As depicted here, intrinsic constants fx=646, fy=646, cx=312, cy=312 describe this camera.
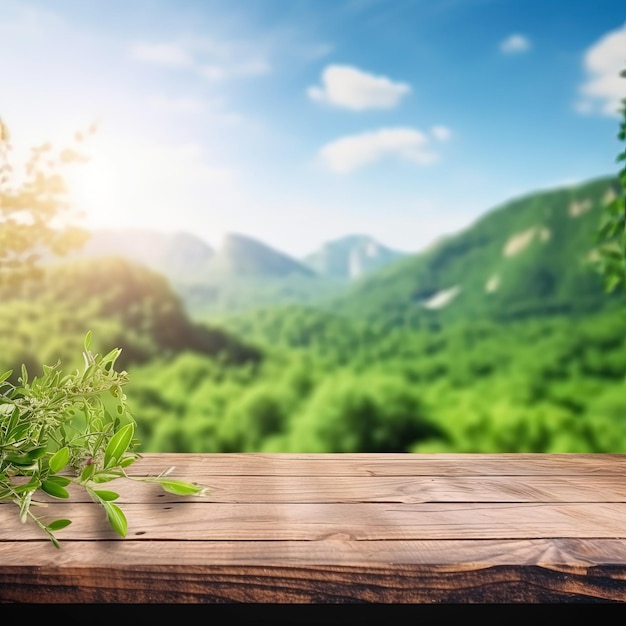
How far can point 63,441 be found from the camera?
0.86 metres

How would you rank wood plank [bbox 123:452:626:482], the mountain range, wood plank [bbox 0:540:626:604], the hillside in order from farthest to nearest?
the mountain range < the hillside < wood plank [bbox 123:452:626:482] < wood plank [bbox 0:540:626:604]

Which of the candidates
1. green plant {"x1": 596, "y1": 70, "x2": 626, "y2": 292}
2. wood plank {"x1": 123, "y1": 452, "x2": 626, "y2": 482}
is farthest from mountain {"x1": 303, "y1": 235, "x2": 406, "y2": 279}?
wood plank {"x1": 123, "y1": 452, "x2": 626, "y2": 482}

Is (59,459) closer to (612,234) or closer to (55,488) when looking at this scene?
(55,488)

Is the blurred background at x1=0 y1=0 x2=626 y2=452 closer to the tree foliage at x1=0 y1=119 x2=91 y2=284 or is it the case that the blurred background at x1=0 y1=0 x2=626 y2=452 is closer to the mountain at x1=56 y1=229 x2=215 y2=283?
the mountain at x1=56 y1=229 x2=215 y2=283

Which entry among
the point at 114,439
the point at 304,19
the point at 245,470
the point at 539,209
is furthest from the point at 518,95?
the point at 114,439

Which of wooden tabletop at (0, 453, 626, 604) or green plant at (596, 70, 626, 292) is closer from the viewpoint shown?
wooden tabletop at (0, 453, 626, 604)

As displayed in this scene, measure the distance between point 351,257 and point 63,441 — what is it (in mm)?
2359

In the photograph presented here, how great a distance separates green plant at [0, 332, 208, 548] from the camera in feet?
2.42

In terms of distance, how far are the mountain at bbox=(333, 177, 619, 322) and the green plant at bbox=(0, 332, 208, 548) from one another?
2.29 meters

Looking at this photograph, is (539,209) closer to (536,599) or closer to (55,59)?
(55,59)

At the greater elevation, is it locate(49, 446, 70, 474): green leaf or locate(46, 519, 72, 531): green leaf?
locate(49, 446, 70, 474): green leaf

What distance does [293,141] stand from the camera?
2.89 metres

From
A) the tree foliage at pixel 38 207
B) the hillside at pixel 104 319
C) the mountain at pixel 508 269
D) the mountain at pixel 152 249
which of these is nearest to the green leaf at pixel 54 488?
the tree foliage at pixel 38 207

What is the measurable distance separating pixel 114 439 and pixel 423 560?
0.38 m
